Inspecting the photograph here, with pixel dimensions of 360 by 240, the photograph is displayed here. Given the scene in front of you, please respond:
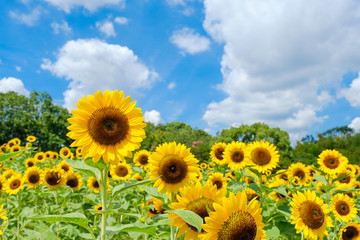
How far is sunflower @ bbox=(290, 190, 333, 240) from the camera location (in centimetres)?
313

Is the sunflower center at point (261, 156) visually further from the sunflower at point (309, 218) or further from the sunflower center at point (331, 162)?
the sunflower center at point (331, 162)

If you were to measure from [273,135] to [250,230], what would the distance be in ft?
102

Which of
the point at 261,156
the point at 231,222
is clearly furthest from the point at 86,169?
the point at 261,156

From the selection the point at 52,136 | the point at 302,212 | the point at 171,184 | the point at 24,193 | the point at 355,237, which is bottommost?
the point at 355,237

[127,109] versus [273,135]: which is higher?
[273,135]

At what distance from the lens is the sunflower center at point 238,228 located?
154 centimetres

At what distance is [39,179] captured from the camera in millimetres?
5562

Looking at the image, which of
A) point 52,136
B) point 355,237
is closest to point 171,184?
point 355,237

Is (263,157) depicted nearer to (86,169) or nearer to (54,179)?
(86,169)

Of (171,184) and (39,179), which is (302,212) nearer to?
(171,184)

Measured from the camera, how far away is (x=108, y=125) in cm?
234

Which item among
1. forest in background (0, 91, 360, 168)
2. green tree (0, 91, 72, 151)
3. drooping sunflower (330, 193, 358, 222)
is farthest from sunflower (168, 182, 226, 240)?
green tree (0, 91, 72, 151)

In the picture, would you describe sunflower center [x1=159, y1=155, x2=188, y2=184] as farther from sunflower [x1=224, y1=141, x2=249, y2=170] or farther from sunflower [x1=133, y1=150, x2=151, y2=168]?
sunflower [x1=133, y1=150, x2=151, y2=168]

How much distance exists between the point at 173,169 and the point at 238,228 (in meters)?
1.75
